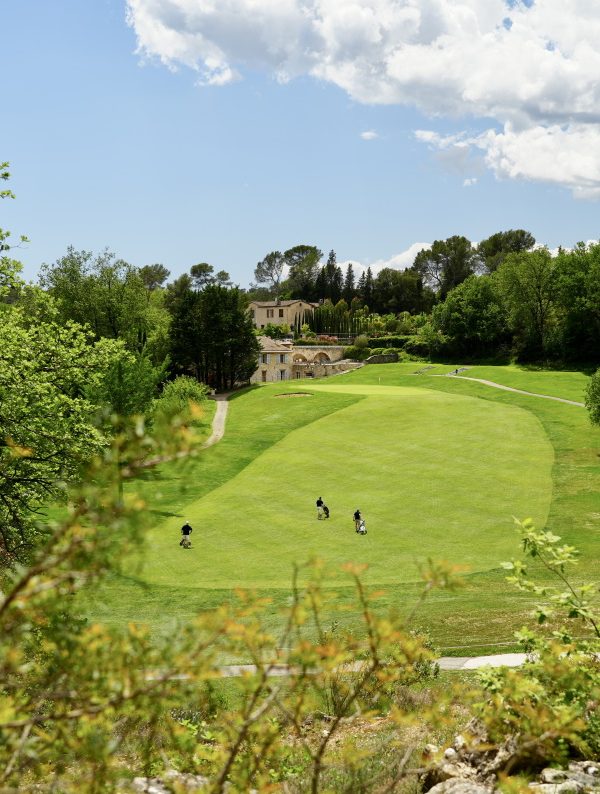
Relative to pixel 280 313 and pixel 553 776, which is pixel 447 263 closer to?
pixel 280 313

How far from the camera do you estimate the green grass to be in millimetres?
22859

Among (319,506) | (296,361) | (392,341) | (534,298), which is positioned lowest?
(319,506)

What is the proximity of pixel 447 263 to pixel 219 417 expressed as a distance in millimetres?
112243

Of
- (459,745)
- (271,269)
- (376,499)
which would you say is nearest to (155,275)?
(271,269)

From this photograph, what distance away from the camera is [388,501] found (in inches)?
1396

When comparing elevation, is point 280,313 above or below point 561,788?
above

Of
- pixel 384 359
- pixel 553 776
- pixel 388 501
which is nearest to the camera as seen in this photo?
pixel 553 776

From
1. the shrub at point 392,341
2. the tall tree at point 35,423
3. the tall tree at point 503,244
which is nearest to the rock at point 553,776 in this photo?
the tall tree at point 35,423

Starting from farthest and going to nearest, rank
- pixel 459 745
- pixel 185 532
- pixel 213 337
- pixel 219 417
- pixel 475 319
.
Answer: pixel 475 319 → pixel 213 337 → pixel 219 417 → pixel 185 532 → pixel 459 745

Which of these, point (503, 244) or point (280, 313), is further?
point (503, 244)

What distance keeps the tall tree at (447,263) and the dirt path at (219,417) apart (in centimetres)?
8558

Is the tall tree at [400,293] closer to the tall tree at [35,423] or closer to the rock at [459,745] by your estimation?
the tall tree at [35,423]

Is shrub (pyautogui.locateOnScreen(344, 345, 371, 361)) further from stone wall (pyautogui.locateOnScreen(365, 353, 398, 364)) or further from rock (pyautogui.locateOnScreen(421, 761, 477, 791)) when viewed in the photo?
rock (pyautogui.locateOnScreen(421, 761, 477, 791))

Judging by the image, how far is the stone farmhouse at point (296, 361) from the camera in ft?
317
